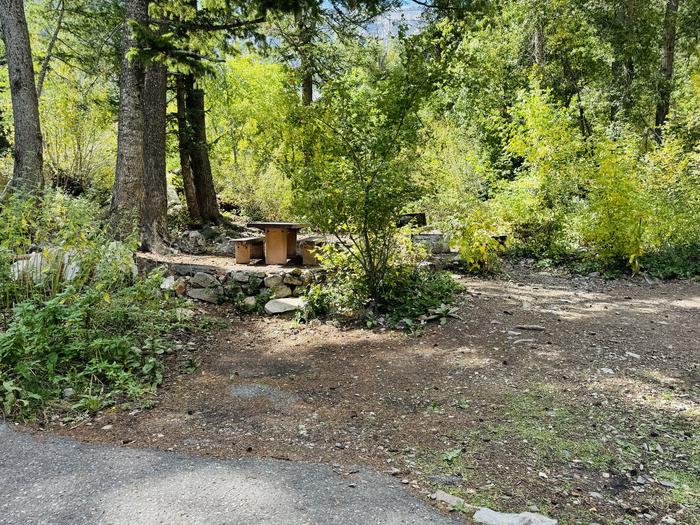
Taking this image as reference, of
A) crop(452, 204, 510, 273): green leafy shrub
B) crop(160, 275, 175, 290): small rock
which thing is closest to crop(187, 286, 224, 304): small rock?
crop(160, 275, 175, 290): small rock

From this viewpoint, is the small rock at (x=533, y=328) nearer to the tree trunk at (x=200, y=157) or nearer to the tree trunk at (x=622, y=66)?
the tree trunk at (x=200, y=157)

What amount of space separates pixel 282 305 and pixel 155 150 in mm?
3257

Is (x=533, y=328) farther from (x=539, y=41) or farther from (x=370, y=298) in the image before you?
(x=539, y=41)

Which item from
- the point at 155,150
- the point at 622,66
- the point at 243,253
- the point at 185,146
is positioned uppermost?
the point at 622,66

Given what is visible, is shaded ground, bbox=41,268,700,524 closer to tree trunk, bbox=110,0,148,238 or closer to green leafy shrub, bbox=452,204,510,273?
green leafy shrub, bbox=452,204,510,273

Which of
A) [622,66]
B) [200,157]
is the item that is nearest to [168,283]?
[200,157]

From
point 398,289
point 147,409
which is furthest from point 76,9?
point 147,409

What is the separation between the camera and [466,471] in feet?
7.71

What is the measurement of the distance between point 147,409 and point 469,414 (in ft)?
6.45

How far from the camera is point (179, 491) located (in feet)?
6.91

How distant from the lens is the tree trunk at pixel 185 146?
8680 mm

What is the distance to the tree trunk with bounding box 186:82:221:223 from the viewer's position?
880cm

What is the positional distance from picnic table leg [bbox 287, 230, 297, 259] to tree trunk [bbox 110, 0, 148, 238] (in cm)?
186

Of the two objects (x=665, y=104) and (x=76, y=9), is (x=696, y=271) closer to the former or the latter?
(x=665, y=104)
